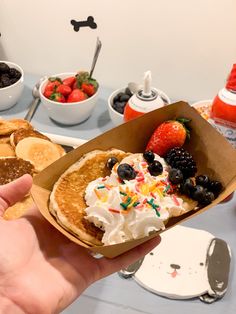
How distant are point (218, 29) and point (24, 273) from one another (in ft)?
4.13

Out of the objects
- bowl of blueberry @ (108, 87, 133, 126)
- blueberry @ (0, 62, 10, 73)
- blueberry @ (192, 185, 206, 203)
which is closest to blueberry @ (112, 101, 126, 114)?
bowl of blueberry @ (108, 87, 133, 126)

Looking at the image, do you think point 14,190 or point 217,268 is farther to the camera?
point 217,268

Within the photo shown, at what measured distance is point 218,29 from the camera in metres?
1.72

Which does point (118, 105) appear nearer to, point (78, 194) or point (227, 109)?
point (227, 109)

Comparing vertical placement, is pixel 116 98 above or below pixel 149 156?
below

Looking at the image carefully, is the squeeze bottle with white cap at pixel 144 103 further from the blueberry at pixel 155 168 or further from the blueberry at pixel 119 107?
the blueberry at pixel 155 168

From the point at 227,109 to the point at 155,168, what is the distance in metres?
0.41

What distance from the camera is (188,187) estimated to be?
0.99 metres

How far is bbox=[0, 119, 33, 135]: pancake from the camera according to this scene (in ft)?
4.98

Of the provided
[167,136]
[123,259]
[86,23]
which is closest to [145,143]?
[167,136]

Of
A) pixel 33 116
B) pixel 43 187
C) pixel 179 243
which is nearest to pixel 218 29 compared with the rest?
pixel 33 116

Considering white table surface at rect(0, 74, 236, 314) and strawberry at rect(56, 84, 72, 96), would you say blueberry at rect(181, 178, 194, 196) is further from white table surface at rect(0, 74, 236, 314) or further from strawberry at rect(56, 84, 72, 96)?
strawberry at rect(56, 84, 72, 96)

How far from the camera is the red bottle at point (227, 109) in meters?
1.29

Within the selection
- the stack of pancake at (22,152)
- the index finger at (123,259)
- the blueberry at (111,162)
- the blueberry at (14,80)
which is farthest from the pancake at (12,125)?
the index finger at (123,259)
